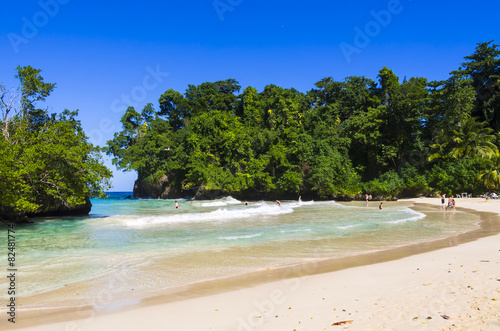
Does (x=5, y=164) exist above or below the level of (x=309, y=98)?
below

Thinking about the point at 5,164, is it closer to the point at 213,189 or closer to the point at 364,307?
the point at 364,307

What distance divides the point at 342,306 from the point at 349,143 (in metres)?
44.3

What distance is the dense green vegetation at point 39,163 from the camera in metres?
16.8

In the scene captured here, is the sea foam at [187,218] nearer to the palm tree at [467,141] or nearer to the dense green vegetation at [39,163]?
the dense green vegetation at [39,163]

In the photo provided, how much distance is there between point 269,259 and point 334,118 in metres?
45.7

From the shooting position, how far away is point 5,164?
16109mm

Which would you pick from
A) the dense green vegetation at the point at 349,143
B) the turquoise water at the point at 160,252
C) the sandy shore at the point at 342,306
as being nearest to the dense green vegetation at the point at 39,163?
the turquoise water at the point at 160,252

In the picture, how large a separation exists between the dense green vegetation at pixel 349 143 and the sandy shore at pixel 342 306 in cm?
3615

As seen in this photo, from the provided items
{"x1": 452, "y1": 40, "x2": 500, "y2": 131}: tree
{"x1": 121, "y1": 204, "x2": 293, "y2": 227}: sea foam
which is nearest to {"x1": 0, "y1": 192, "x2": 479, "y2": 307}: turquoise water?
{"x1": 121, "y1": 204, "x2": 293, "y2": 227}: sea foam

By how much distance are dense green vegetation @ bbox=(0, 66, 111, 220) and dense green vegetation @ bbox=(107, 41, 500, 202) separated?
26.6m

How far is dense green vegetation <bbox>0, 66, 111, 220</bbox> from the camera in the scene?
661 inches

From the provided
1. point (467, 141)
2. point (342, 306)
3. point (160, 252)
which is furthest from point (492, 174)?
point (342, 306)

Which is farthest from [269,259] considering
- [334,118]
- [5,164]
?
[334,118]

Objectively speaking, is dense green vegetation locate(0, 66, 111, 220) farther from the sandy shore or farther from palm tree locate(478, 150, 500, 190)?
palm tree locate(478, 150, 500, 190)
